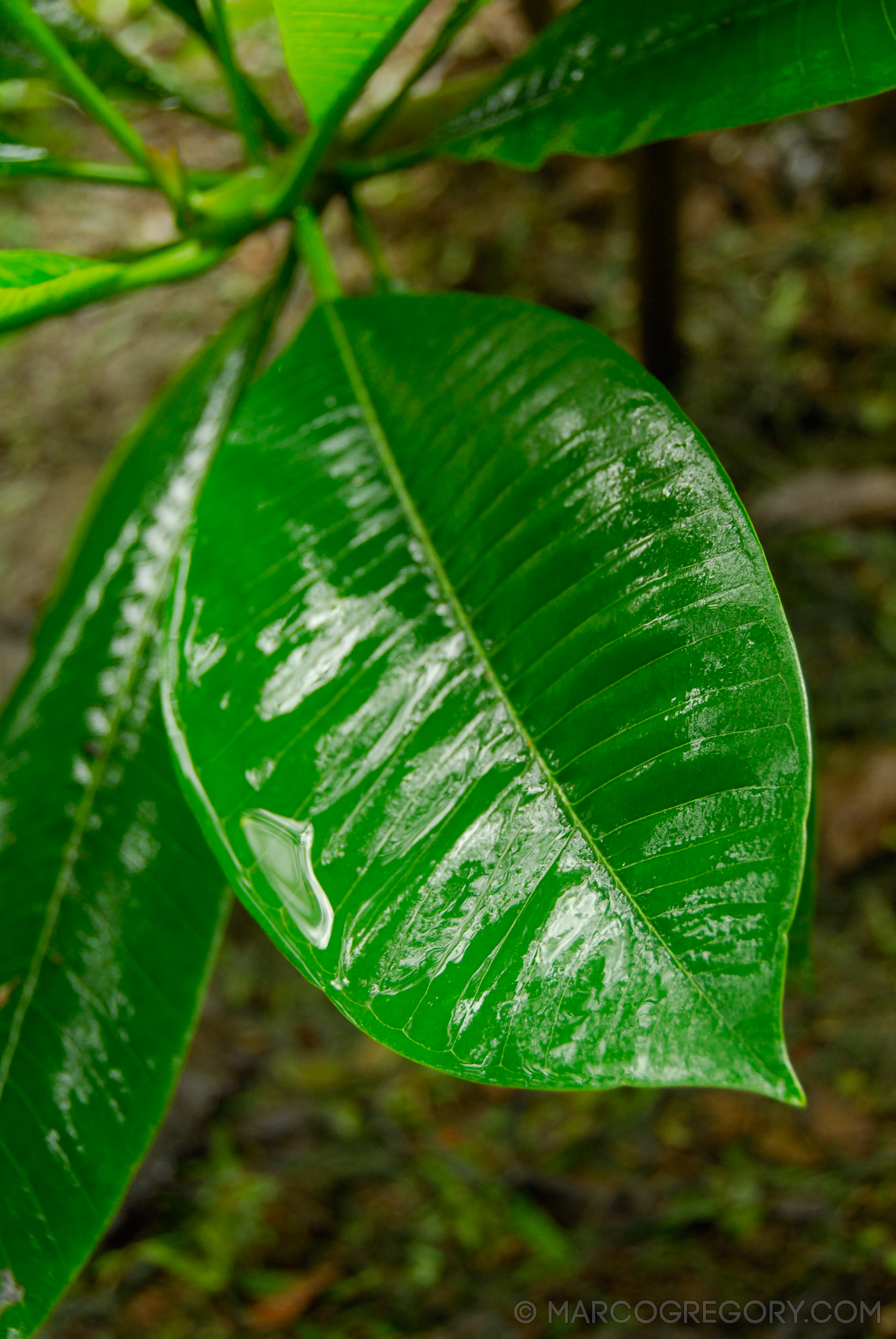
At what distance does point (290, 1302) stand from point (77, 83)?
1.13 m

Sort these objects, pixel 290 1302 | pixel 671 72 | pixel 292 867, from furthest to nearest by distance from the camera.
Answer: pixel 290 1302, pixel 671 72, pixel 292 867

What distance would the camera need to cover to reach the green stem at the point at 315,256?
2.37 feet

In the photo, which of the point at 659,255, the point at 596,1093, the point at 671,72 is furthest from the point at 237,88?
the point at 596,1093

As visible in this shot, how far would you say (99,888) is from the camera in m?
0.69

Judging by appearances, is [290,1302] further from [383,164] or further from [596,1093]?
[383,164]

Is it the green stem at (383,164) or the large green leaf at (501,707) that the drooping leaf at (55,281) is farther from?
the green stem at (383,164)

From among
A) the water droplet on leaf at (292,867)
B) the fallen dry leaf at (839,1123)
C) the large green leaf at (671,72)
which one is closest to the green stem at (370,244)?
the large green leaf at (671,72)

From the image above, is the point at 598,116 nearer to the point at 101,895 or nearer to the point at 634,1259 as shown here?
the point at 101,895

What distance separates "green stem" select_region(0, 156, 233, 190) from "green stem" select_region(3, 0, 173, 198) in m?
0.03

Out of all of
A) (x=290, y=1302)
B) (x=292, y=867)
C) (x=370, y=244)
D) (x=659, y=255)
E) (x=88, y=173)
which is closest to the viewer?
(x=292, y=867)

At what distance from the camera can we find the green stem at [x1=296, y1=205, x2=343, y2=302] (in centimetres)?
72

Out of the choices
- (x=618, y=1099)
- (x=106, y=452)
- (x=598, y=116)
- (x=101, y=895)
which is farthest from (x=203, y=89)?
(x=618, y=1099)

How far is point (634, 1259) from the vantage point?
1.01 m

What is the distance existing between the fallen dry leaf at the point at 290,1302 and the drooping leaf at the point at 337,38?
110cm
